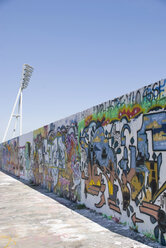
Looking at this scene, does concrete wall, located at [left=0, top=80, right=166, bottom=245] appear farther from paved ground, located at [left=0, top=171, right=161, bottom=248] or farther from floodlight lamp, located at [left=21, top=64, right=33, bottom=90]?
floodlight lamp, located at [left=21, top=64, right=33, bottom=90]

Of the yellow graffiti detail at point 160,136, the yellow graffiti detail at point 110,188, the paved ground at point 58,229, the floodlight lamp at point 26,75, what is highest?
the floodlight lamp at point 26,75

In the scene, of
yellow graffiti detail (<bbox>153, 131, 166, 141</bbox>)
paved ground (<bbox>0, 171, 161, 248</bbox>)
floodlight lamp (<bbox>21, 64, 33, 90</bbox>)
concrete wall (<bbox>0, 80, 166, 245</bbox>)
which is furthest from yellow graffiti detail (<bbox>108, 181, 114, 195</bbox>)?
floodlight lamp (<bbox>21, 64, 33, 90</bbox>)

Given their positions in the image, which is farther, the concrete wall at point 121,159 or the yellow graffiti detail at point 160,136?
the concrete wall at point 121,159

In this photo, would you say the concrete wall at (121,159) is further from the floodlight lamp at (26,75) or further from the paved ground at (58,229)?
the floodlight lamp at (26,75)

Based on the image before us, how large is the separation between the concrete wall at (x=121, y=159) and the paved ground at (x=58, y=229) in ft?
1.23

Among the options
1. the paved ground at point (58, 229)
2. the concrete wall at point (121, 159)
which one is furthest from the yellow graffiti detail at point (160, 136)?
the paved ground at point (58, 229)

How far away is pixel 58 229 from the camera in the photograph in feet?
17.1

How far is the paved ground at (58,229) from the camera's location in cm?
439

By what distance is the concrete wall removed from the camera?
4504mm

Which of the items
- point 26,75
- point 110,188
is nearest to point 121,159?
point 110,188

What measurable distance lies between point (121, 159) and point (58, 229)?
2010 mm

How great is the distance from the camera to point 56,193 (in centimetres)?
978

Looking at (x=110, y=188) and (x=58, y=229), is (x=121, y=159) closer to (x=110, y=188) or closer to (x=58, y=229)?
(x=110, y=188)

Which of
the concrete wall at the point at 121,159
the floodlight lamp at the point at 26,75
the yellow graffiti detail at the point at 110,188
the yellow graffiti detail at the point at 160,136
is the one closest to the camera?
the yellow graffiti detail at the point at 160,136
